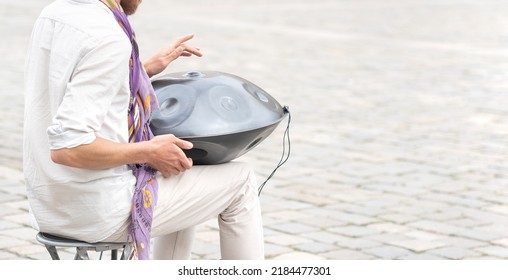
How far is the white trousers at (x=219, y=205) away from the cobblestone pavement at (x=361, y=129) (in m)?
1.31

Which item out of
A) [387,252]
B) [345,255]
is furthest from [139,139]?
[387,252]

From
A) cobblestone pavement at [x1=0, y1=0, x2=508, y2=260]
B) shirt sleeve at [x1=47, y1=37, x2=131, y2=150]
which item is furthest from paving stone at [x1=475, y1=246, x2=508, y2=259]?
shirt sleeve at [x1=47, y1=37, x2=131, y2=150]

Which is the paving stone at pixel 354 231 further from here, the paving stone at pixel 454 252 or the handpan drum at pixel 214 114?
the handpan drum at pixel 214 114

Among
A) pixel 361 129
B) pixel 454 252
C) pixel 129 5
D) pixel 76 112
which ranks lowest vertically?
pixel 361 129

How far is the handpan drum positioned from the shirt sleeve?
14.7 inches

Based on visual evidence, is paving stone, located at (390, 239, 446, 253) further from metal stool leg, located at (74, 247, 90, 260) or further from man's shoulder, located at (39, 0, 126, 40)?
man's shoulder, located at (39, 0, 126, 40)

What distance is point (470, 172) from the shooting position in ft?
20.7

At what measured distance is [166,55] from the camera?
3559 millimetres

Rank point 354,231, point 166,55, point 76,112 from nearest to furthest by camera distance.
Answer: point 76,112, point 166,55, point 354,231

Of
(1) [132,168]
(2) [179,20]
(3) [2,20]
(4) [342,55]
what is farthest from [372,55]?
(1) [132,168]

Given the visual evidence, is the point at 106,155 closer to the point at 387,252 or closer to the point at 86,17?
the point at 86,17

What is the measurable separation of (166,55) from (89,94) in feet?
2.51

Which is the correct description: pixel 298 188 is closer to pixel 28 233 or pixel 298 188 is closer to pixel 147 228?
pixel 28 233
